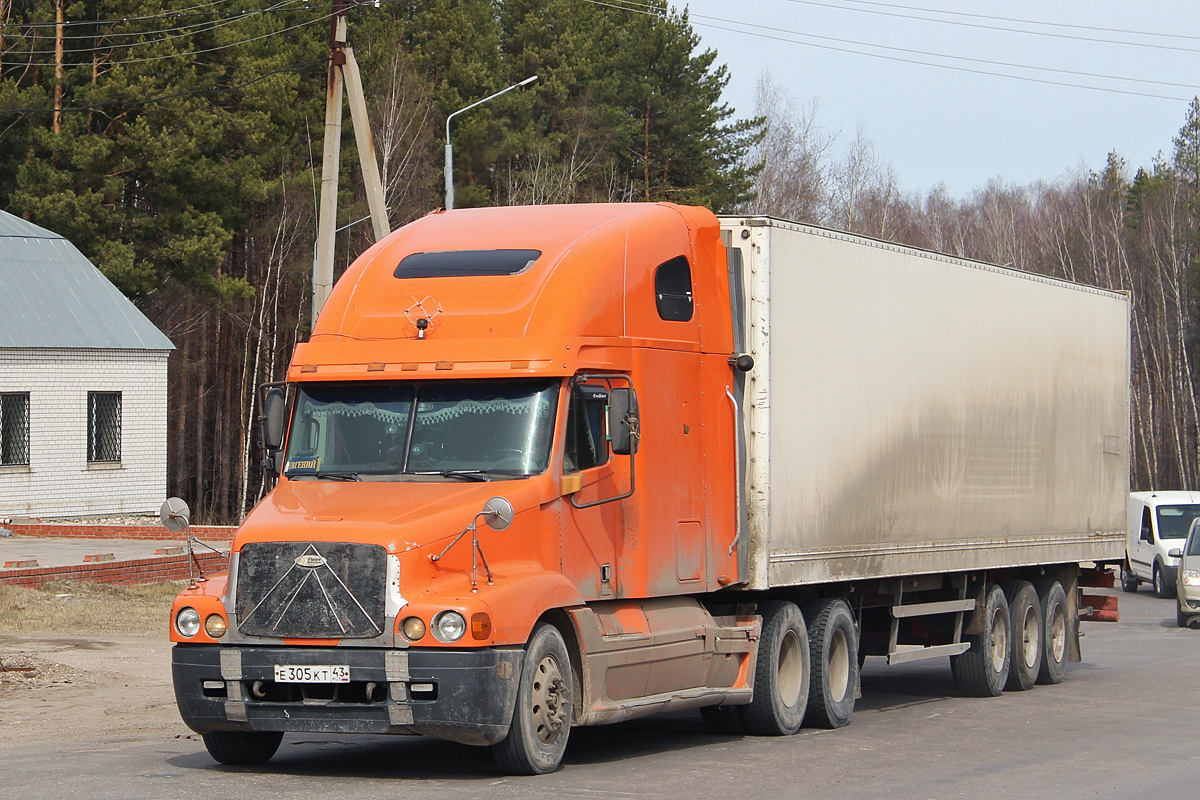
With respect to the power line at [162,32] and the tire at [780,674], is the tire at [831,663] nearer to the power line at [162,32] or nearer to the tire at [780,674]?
the tire at [780,674]

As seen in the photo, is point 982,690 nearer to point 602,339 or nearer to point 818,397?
point 818,397

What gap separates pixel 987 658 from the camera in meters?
15.9

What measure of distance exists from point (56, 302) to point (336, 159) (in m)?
14.5

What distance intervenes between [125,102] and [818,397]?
3436 cm

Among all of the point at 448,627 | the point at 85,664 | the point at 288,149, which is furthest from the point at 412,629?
the point at 288,149

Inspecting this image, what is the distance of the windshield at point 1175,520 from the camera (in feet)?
112

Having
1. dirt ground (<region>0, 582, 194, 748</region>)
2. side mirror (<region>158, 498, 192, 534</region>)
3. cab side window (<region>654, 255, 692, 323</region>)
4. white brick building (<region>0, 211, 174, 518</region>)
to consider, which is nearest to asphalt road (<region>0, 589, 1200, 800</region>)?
dirt ground (<region>0, 582, 194, 748</region>)

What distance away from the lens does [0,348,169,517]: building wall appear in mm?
33344

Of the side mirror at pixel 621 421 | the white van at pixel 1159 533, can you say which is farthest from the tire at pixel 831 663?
the white van at pixel 1159 533

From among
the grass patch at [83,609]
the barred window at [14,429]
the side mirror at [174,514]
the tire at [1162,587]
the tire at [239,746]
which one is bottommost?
the tire at [1162,587]

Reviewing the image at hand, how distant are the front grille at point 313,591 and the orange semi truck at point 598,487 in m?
0.02

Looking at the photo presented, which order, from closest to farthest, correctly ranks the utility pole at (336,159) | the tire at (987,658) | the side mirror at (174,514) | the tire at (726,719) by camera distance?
the side mirror at (174,514), the tire at (726,719), the tire at (987,658), the utility pole at (336,159)

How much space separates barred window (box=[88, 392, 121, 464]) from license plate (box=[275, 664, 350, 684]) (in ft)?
89.1

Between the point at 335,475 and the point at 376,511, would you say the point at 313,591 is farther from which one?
the point at 335,475
